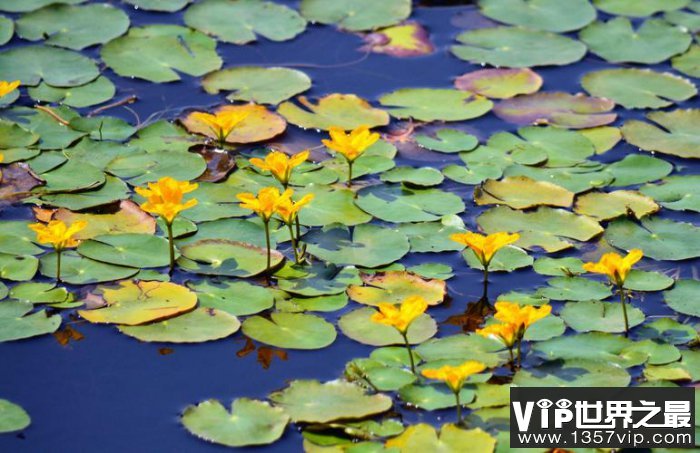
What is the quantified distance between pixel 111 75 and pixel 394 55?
1.29 metres

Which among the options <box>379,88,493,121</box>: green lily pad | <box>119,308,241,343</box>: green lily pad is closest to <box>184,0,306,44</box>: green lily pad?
<box>379,88,493,121</box>: green lily pad

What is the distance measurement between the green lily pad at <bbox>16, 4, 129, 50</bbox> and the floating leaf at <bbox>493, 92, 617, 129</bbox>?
1814 mm

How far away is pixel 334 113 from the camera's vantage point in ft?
15.5

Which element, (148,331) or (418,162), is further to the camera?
(418,162)

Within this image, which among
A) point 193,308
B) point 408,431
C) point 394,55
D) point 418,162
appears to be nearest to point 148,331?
point 193,308

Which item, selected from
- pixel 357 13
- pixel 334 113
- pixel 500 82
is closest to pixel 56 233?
pixel 334 113

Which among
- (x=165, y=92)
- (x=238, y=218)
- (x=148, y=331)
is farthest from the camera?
(x=165, y=92)

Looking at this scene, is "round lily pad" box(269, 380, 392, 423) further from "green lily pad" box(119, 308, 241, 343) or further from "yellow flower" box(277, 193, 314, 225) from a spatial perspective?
"yellow flower" box(277, 193, 314, 225)

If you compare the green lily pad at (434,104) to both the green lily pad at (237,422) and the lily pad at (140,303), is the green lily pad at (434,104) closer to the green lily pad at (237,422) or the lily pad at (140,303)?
the lily pad at (140,303)

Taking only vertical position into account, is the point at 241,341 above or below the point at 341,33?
below

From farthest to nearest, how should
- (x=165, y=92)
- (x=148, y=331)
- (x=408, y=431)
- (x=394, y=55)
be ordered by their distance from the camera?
1. (x=394, y=55)
2. (x=165, y=92)
3. (x=148, y=331)
4. (x=408, y=431)

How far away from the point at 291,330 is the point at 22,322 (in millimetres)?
830

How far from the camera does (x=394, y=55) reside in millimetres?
5262

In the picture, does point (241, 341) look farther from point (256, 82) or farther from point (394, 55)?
point (394, 55)
